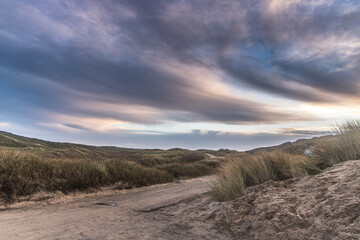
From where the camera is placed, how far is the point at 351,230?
2.87 metres

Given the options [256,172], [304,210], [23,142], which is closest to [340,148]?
[256,172]

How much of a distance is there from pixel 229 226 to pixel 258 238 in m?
0.71

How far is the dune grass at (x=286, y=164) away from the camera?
559cm

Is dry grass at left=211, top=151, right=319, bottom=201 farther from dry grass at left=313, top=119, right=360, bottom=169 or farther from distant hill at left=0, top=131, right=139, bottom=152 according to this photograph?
distant hill at left=0, top=131, right=139, bottom=152

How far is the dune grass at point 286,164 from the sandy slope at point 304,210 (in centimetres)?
78

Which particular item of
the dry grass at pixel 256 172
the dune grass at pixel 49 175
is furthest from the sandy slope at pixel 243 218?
the dune grass at pixel 49 175

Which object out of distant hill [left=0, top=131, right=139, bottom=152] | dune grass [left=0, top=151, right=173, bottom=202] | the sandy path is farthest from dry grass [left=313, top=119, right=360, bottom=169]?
distant hill [left=0, top=131, right=139, bottom=152]

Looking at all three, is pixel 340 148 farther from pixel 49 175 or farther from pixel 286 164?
pixel 49 175

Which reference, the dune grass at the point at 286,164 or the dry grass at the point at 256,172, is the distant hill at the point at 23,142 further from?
the dune grass at the point at 286,164

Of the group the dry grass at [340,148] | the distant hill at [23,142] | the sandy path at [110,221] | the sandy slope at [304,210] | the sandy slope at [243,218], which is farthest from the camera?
the distant hill at [23,142]

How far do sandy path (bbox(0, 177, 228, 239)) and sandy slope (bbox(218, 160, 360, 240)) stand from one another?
0.50 meters

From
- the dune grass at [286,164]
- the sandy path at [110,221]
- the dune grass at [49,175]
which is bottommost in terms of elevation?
the sandy path at [110,221]

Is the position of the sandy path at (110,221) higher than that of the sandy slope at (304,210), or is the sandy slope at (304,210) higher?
the sandy slope at (304,210)

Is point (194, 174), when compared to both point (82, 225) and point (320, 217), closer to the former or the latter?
point (82, 225)
